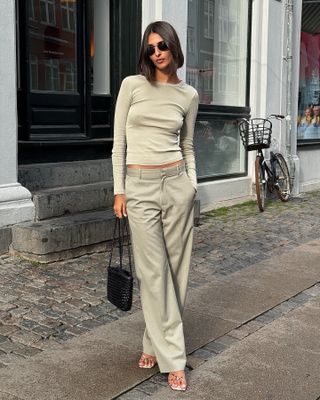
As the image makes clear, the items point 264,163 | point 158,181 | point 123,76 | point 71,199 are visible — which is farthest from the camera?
point 264,163

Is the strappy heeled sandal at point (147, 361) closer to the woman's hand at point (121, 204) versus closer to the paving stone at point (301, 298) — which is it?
the woman's hand at point (121, 204)

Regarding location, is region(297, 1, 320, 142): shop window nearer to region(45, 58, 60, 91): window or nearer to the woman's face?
region(45, 58, 60, 91): window

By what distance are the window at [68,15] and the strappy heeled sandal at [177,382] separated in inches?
225

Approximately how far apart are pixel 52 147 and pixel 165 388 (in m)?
4.58

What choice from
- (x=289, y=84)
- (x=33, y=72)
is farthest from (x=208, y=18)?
(x=33, y=72)

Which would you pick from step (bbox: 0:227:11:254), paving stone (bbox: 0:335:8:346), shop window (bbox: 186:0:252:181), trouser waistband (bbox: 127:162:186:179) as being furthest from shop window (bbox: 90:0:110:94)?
trouser waistband (bbox: 127:162:186:179)

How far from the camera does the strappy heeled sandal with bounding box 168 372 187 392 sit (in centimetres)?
345

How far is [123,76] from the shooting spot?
342 inches

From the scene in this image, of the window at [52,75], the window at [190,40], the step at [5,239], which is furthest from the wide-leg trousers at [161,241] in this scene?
the window at [190,40]

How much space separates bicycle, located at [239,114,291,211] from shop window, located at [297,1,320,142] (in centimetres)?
220

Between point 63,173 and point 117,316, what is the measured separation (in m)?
2.96

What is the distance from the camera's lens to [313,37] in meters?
13.0

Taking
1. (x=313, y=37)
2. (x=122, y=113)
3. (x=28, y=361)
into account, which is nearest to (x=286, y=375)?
(x=28, y=361)

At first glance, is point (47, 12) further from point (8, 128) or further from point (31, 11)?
point (8, 128)
